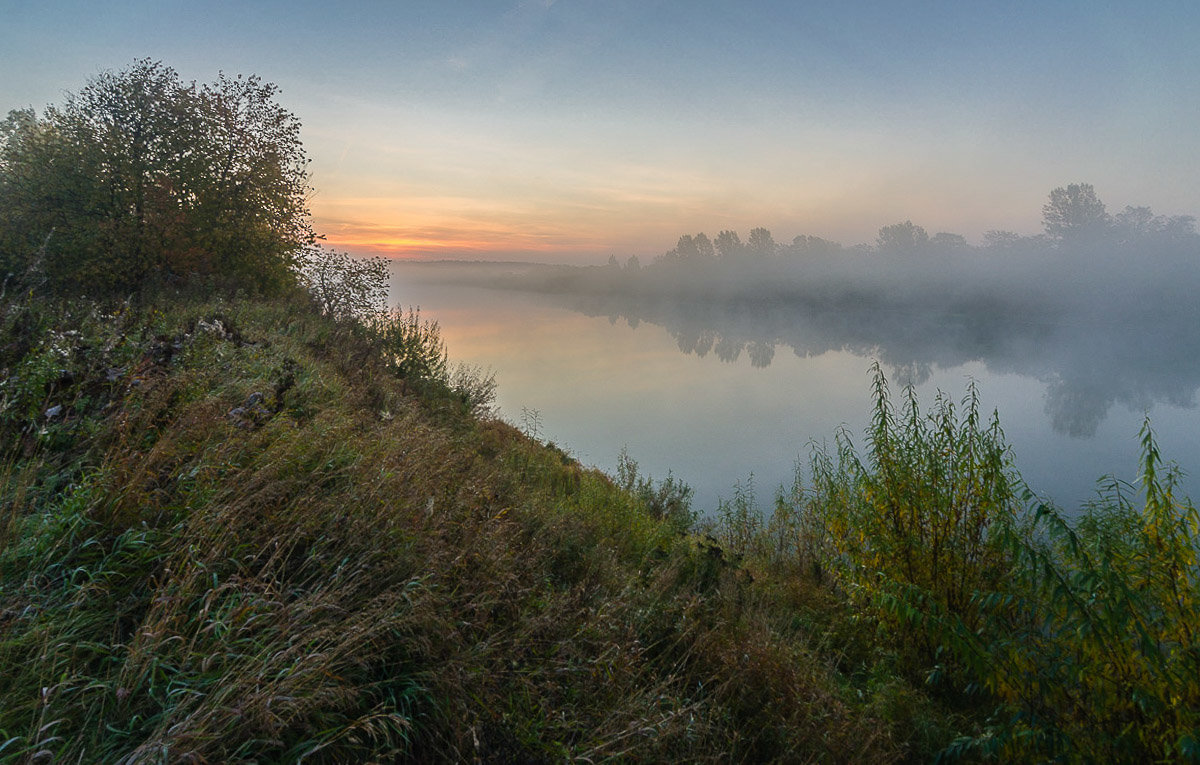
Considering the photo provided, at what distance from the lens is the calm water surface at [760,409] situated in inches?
623

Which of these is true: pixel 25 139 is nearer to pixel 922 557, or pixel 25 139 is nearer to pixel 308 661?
pixel 308 661

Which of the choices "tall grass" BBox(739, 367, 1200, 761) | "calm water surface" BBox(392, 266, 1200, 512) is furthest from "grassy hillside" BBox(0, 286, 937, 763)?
"calm water surface" BBox(392, 266, 1200, 512)

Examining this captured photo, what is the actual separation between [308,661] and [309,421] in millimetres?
3502

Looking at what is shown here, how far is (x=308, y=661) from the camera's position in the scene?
7.04 ft

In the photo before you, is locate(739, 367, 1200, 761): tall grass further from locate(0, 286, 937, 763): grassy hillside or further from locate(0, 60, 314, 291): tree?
locate(0, 60, 314, 291): tree

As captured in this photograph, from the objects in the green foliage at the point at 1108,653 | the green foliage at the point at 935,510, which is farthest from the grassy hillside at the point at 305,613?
the green foliage at the point at 935,510

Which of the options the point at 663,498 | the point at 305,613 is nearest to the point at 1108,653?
the point at 305,613

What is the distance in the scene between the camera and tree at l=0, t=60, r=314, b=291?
1334 cm

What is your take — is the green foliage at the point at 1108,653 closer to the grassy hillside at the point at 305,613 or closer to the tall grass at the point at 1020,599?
the tall grass at the point at 1020,599

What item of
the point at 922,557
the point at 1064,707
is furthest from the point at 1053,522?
the point at 922,557

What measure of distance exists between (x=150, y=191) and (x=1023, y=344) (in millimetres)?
63260

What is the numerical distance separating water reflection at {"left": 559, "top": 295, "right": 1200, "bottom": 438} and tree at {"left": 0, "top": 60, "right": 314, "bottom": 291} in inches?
1138

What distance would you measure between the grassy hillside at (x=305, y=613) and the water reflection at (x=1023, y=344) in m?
20.3

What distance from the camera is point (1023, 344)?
158 ft
